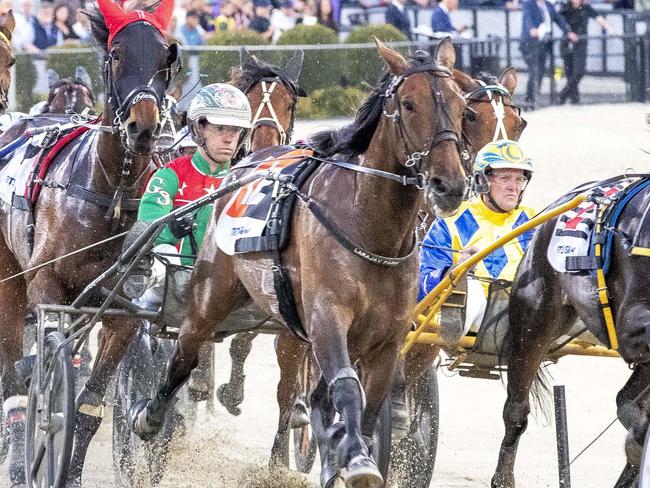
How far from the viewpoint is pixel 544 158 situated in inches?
571

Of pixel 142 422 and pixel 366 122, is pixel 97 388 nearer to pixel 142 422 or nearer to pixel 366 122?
pixel 142 422

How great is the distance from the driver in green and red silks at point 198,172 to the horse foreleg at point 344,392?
125 cm

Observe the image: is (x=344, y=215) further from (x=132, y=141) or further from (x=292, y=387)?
(x=292, y=387)

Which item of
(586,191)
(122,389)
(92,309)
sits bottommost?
(122,389)

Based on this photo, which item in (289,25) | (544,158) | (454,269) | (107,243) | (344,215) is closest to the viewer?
(344,215)

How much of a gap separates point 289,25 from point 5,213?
9752mm

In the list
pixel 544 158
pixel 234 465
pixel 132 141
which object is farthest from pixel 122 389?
pixel 544 158

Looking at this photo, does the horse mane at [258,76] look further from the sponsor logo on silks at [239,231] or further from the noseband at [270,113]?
the sponsor logo on silks at [239,231]

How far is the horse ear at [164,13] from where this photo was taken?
6.13 metres

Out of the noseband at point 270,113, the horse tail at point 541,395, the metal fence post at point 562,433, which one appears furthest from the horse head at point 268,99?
the metal fence post at point 562,433

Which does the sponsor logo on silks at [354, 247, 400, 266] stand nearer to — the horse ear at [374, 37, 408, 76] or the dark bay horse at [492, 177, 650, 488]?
the horse ear at [374, 37, 408, 76]

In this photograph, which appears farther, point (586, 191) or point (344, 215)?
point (586, 191)

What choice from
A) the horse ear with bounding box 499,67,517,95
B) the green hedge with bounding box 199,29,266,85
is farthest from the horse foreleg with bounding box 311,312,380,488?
the green hedge with bounding box 199,29,266,85

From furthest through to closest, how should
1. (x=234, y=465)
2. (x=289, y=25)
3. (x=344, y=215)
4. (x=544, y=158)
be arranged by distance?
(x=289, y=25)
(x=544, y=158)
(x=234, y=465)
(x=344, y=215)
